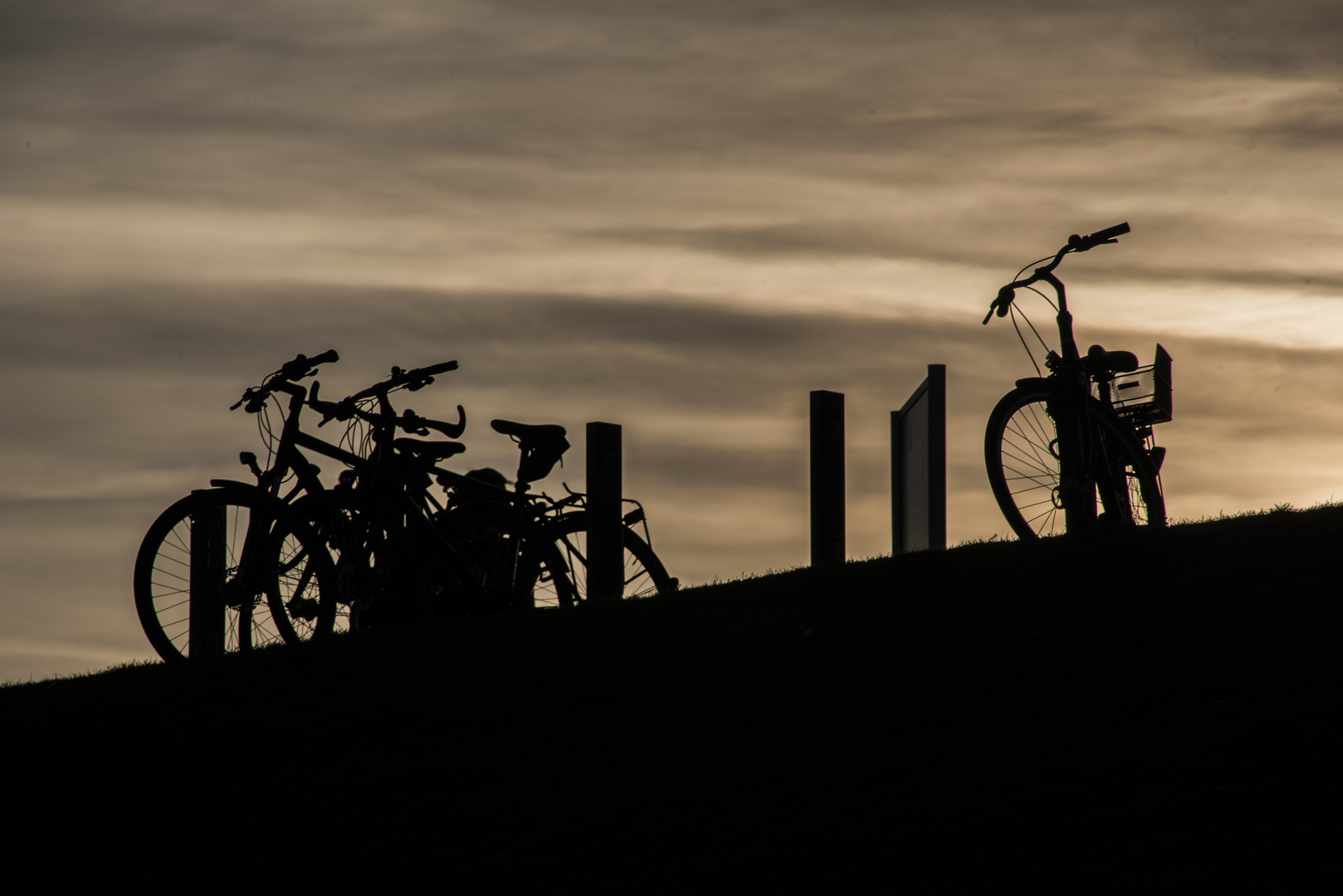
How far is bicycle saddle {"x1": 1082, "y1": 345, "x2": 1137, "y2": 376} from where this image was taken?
384 inches

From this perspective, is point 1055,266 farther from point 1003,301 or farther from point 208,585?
point 208,585

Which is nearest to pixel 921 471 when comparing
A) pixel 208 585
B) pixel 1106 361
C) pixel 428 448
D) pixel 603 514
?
pixel 1106 361

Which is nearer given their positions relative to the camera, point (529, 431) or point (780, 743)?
point (780, 743)

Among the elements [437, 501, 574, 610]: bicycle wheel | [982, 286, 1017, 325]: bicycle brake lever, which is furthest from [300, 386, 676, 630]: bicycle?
[982, 286, 1017, 325]: bicycle brake lever

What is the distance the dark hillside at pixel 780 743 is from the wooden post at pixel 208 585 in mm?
743

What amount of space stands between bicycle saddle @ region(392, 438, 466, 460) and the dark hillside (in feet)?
5.09

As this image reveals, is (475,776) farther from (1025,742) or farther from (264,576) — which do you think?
(264,576)

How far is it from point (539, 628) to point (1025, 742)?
3.82 m

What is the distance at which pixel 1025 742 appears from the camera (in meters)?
5.56

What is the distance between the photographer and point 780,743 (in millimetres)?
5953

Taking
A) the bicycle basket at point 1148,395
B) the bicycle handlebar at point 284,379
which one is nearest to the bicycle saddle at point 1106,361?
the bicycle basket at point 1148,395

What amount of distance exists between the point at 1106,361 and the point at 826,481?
2087 mm

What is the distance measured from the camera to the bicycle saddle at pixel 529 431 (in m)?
10.6

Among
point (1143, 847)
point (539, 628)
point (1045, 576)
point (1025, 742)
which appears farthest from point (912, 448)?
point (1143, 847)
